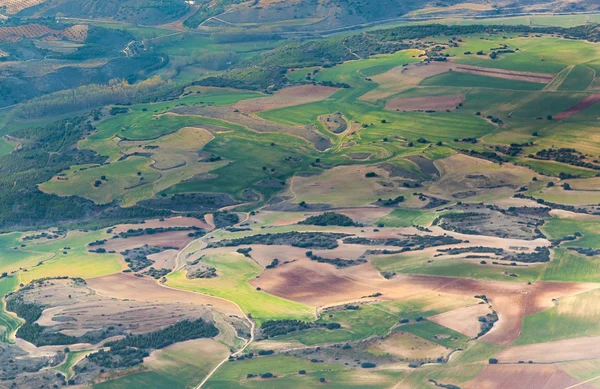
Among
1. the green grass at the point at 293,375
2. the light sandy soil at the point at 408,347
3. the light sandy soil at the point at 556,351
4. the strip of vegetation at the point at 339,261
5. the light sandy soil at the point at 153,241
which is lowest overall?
the light sandy soil at the point at 153,241

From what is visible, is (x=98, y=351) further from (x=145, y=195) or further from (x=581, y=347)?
(x=145, y=195)

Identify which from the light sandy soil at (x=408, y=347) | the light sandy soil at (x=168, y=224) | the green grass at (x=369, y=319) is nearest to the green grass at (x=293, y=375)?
the light sandy soil at (x=408, y=347)

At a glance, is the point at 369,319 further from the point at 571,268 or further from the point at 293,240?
the point at 293,240

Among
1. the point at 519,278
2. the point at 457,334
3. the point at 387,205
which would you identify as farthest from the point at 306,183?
the point at 457,334

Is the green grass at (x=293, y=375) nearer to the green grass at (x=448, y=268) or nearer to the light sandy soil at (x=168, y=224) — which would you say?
the green grass at (x=448, y=268)

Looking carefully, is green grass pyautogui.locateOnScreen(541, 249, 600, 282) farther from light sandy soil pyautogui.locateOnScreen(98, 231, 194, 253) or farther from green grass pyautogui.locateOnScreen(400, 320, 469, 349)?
light sandy soil pyautogui.locateOnScreen(98, 231, 194, 253)

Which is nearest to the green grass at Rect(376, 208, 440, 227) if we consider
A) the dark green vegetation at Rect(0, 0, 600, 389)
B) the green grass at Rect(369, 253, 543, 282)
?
the dark green vegetation at Rect(0, 0, 600, 389)

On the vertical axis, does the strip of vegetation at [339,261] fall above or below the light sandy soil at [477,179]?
above
